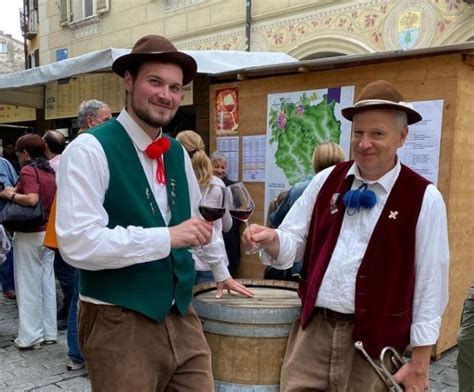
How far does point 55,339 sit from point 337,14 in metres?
6.65

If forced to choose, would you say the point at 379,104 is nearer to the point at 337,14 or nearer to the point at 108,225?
the point at 108,225

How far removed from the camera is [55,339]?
414 centimetres

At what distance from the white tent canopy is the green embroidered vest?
3009 mm

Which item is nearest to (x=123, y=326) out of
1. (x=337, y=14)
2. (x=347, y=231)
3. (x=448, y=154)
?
(x=347, y=231)

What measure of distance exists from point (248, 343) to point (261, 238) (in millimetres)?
518

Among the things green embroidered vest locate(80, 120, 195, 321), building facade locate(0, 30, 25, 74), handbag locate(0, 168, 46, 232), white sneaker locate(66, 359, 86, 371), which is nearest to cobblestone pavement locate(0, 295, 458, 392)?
white sneaker locate(66, 359, 86, 371)

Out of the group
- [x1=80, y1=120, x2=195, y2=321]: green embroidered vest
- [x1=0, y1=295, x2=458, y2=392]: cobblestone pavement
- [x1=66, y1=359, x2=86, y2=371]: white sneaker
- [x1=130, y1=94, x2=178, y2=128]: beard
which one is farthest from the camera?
[x1=66, y1=359, x2=86, y2=371]: white sneaker

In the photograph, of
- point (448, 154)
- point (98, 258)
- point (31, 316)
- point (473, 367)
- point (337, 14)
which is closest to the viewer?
point (98, 258)

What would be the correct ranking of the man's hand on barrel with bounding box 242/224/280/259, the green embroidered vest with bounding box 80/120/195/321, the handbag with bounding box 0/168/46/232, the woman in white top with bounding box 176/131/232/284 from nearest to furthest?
the green embroidered vest with bounding box 80/120/195/321 → the man's hand on barrel with bounding box 242/224/280/259 → the woman in white top with bounding box 176/131/232/284 → the handbag with bounding box 0/168/46/232

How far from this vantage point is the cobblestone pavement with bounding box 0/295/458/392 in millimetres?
3398

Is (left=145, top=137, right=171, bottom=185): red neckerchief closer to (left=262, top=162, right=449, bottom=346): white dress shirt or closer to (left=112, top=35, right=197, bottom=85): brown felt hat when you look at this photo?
(left=112, top=35, right=197, bottom=85): brown felt hat

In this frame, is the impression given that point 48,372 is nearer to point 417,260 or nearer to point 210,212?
point 210,212

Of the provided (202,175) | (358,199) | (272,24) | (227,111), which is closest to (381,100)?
(358,199)

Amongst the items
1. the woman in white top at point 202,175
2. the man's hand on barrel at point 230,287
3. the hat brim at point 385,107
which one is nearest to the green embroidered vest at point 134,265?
the man's hand on barrel at point 230,287
